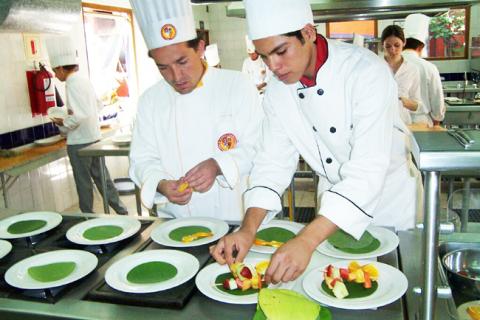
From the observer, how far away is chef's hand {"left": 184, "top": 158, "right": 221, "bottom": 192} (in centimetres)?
181

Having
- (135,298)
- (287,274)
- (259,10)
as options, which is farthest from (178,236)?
(259,10)

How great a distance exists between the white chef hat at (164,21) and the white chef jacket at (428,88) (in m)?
3.05

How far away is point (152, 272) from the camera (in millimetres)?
1321

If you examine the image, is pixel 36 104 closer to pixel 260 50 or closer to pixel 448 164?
pixel 260 50

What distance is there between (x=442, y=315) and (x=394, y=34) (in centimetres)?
338

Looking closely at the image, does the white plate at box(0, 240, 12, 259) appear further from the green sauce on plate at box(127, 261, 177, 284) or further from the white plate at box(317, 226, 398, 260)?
the white plate at box(317, 226, 398, 260)

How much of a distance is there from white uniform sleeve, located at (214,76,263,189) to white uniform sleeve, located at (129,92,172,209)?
0.27 metres

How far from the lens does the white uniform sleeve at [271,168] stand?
61.2 inches

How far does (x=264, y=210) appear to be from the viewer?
154cm

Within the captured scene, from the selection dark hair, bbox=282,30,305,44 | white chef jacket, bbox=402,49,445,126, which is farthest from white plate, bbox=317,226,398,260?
white chef jacket, bbox=402,49,445,126

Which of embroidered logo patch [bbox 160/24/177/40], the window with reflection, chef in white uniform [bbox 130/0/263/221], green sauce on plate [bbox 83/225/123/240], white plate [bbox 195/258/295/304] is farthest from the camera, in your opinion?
the window with reflection

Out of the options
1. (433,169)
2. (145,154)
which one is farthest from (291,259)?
(145,154)

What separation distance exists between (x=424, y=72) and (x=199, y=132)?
123 inches

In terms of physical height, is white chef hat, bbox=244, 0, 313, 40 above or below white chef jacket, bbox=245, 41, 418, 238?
above
